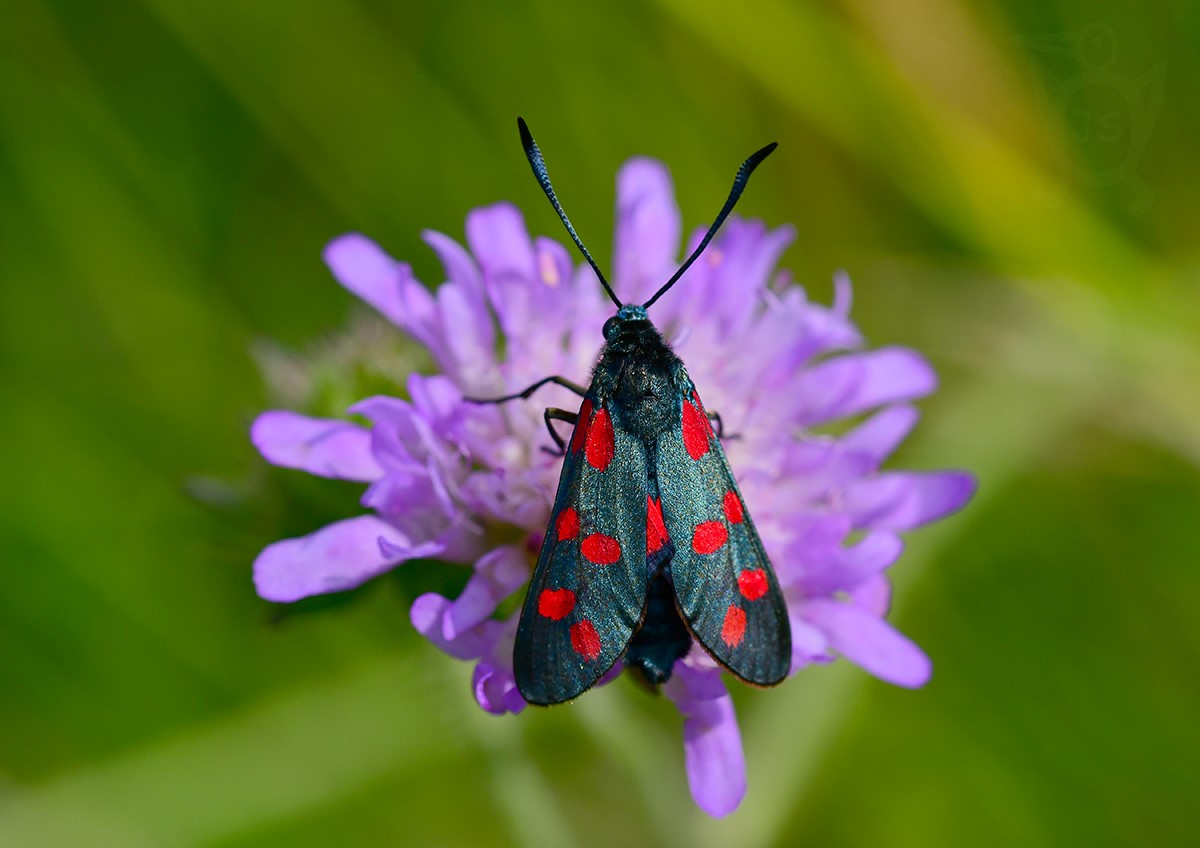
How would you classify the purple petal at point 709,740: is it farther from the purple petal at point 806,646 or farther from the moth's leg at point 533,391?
the moth's leg at point 533,391

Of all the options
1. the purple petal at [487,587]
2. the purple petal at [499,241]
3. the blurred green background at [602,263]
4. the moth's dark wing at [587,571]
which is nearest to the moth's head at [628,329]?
the moth's dark wing at [587,571]

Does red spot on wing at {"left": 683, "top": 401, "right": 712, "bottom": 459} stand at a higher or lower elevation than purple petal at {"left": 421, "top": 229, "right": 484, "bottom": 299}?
lower

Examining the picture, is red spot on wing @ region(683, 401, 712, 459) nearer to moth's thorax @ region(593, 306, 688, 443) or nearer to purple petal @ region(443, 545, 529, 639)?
moth's thorax @ region(593, 306, 688, 443)

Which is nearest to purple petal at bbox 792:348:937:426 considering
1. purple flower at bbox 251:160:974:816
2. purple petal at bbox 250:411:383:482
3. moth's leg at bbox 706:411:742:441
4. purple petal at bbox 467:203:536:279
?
purple flower at bbox 251:160:974:816

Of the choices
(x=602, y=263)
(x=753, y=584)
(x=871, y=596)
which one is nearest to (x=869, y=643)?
(x=871, y=596)

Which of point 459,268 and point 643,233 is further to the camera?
point 643,233

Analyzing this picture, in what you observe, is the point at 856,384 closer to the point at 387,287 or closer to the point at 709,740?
the point at 709,740
